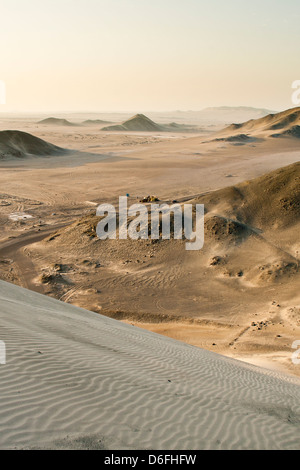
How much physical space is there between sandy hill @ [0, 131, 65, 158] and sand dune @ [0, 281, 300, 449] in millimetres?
47883

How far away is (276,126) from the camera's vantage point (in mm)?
81438

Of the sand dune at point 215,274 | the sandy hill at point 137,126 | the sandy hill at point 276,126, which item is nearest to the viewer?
the sand dune at point 215,274

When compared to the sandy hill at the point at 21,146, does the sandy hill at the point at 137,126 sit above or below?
above

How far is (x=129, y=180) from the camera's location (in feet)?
127

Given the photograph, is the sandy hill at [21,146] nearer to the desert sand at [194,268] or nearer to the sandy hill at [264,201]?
the desert sand at [194,268]

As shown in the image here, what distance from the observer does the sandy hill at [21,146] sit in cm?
5312

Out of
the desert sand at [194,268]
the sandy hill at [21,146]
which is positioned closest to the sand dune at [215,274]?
the desert sand at [194,268]

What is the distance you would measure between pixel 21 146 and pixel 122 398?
181 feet

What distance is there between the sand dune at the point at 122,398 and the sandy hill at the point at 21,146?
47883mm

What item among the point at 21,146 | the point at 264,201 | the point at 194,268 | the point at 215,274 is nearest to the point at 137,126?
the point at 21,146

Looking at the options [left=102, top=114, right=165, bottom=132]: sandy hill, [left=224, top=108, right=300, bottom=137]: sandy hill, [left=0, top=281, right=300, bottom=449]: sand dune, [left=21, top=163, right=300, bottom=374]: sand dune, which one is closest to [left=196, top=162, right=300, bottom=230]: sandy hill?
[left=21, top=163, right=300, bottom=374]: sand dune

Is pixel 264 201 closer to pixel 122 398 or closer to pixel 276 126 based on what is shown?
pixel 122 398

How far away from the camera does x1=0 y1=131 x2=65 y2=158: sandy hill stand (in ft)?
174
